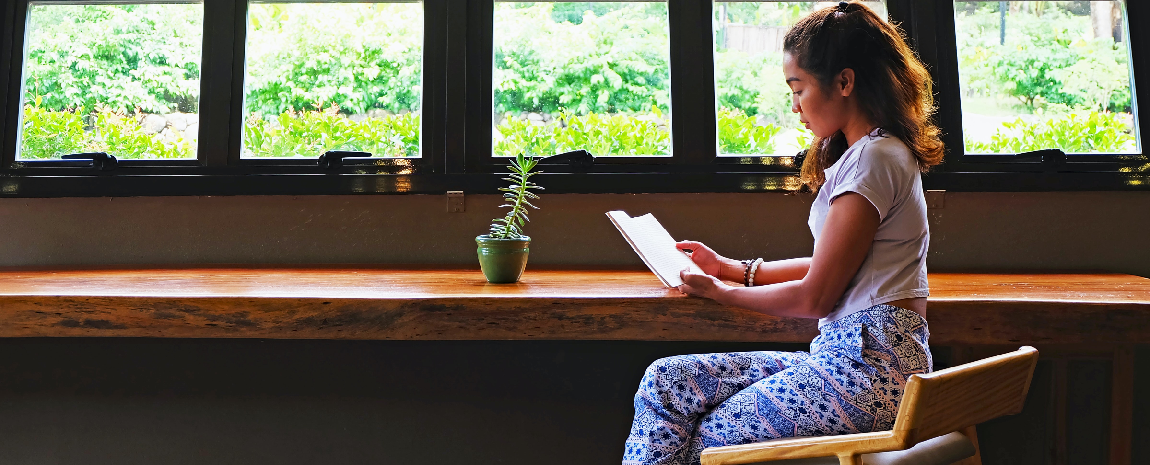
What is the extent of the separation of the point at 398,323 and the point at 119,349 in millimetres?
1235

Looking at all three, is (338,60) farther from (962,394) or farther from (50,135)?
(962,394)

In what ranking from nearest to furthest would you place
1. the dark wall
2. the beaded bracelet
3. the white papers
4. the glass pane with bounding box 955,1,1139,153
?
the white papers, the beaded bracelet, the dark wall, the glass pane with bounding box 955,1,1139,153

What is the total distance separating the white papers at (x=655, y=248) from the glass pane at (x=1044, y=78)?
117 centimetres

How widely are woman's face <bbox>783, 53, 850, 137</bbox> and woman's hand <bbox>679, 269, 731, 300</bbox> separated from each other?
31 centimetres

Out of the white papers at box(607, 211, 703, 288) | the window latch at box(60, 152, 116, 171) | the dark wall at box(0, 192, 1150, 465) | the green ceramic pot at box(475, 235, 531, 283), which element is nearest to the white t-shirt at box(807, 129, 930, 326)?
the white papers at box(607, 211, 703, 288)

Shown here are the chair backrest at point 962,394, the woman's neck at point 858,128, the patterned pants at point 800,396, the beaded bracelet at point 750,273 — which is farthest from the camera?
the beaded bracelet at point 750,273

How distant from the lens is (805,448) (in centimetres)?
92

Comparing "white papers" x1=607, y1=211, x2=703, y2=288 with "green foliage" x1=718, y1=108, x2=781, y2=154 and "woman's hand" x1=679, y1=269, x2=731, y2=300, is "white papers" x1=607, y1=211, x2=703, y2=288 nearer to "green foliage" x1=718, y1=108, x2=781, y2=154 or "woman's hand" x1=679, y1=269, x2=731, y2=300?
"woman's hand" x1=679, y1=269, x2=731, y2=300

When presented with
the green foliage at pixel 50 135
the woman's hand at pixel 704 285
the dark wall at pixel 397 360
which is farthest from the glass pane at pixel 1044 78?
the green foliage at pixel 50 135

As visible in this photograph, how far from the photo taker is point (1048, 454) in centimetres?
187

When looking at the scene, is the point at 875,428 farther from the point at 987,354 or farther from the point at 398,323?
the point at 987,354

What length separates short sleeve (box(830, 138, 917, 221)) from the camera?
1.03 m

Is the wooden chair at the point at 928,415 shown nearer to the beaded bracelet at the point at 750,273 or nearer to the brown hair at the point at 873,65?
the brown hair at the point at 873,65

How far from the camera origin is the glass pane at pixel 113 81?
216cm
